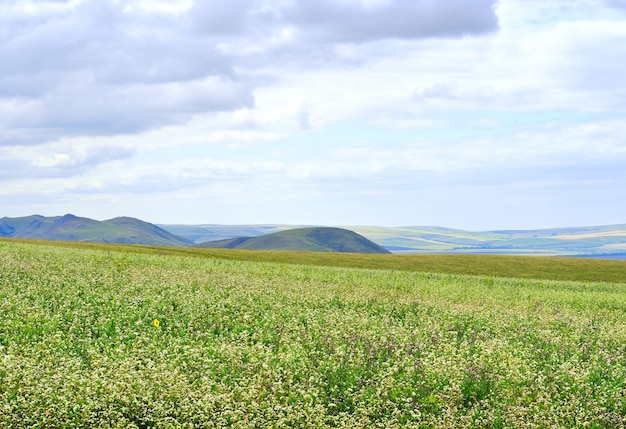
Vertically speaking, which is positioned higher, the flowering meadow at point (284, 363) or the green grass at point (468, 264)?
the flowering meadow at point (284, 363)

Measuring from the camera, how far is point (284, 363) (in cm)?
1352

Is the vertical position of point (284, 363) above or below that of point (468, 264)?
above

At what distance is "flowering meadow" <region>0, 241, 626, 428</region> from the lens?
11.1m

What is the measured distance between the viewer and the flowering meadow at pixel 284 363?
11.1 m

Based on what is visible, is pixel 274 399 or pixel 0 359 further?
Answer: pixel 0 359

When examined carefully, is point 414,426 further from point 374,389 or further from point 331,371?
point 331,371

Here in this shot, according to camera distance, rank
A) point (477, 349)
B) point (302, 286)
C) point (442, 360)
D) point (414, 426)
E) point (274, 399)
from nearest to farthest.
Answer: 1. point (414, 426)
2. point (274, 399)
3. point (442, 360)
4. point (477, 349)
5. point (302, 286)

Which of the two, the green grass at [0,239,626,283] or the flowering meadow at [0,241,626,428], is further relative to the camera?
the green grass at [0,239,626,283]

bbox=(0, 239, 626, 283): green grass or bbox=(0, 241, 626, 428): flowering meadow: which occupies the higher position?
bbox=(0, 241, 626, 428): flowering meadow

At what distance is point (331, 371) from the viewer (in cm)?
1350

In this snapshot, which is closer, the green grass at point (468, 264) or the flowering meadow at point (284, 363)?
the flowering meadow at point (284, 363)

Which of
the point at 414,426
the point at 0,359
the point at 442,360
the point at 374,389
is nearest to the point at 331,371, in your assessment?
the point at 374,389

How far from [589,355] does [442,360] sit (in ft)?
17.0

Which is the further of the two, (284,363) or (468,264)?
(468,264)
